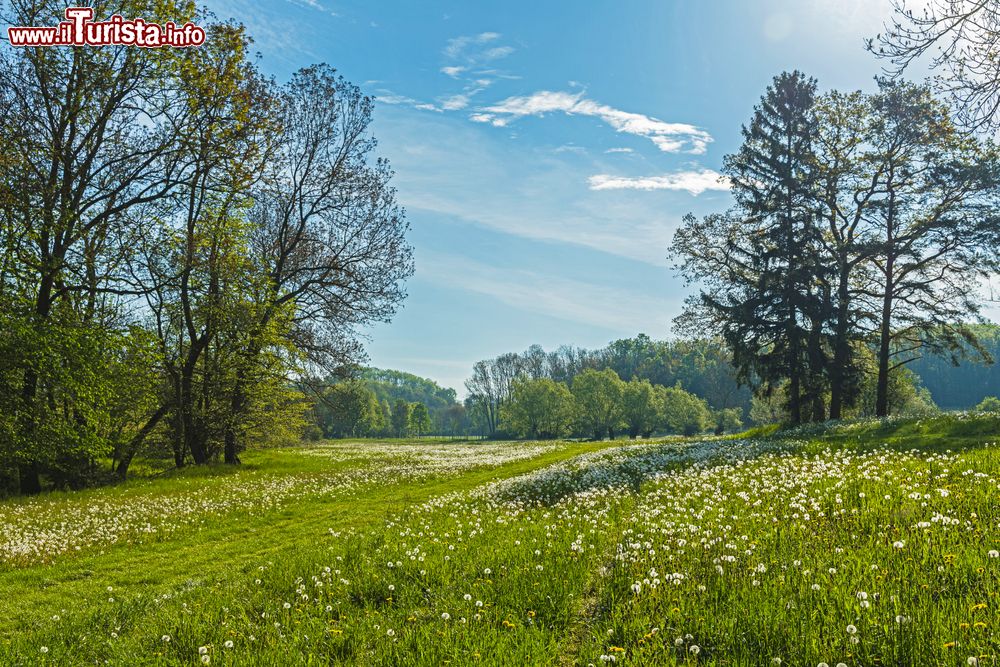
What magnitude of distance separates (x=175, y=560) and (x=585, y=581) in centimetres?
917

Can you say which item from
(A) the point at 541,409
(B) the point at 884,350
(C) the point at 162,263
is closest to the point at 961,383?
(A) the point at 541,409

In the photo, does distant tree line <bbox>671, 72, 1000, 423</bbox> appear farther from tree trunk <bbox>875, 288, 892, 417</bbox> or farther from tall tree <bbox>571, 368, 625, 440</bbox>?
tall tree <bbox>571, 368, 625, 440</bbox>

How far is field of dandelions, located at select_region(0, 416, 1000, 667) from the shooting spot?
4457mm

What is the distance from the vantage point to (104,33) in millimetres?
19641

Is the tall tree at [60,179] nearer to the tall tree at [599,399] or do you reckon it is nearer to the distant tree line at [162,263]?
the distant tree line at [162,263]

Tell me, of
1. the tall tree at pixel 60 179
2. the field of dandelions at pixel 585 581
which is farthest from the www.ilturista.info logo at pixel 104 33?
the field of dandelions at pixel 585 581

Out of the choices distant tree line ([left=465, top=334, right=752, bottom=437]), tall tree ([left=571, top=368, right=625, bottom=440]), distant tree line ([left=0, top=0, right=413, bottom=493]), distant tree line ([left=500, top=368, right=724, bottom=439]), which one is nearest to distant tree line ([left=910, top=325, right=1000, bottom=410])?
distant tree line ([left=465, top=334, right=752, bottom=437])

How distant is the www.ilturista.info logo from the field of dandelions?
17228 mm

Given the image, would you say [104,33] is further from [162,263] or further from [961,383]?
[961,383]

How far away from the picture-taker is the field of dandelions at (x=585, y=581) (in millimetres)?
Result: 4457

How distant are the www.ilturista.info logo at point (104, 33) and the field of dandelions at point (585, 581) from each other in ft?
56.5

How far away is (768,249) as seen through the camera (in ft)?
98.9

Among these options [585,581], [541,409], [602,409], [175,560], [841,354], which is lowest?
[541,409]

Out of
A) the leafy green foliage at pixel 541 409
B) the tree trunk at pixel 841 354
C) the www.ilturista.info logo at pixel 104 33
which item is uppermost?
the www.ilturista.info logo at pixel 104 33
